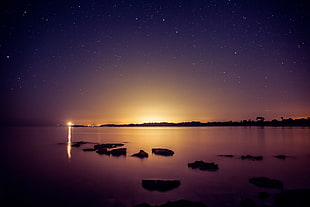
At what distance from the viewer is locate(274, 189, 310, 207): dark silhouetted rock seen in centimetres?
1108

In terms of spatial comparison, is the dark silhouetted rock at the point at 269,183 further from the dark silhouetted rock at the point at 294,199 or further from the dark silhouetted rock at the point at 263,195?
the dark silhouetted rock at the point at 294,199

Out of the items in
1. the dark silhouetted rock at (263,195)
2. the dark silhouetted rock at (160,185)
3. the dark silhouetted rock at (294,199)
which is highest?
the dark silhouetted rock at (294,199)

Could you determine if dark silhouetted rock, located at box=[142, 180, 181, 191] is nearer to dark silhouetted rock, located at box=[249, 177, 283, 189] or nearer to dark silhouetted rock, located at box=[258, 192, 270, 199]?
dark silhouetted rock, located at box=[258, 192, 270, 199]

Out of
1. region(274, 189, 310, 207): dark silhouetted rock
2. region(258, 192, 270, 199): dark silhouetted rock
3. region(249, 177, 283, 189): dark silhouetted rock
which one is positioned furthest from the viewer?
region(249, 177, 283, 189): dark silhouetted rock

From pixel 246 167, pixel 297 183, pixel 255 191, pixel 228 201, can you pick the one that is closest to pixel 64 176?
pixel 228 201

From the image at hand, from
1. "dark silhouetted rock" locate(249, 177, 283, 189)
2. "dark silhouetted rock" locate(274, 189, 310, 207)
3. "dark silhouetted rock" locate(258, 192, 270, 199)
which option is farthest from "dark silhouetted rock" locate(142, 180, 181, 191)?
"dark silhouetted rock" locate(274, 189, 310, 207)

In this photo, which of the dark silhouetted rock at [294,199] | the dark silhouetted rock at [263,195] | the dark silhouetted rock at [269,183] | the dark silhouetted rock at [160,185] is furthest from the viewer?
the dark silhouetted rock at [160,185]

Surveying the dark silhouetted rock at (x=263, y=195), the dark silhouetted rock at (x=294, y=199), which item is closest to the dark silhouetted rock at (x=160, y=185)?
the dark silhouetted rock at (x=263, y=195)

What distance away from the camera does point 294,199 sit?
452 inches

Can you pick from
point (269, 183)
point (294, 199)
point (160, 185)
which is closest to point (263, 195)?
point (294, 199)

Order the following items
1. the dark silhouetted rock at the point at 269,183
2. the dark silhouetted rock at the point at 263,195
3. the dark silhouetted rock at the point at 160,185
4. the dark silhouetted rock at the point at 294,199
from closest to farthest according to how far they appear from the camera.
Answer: the dark silhouetted rock at the point at 294,199, the dark silhouetted rock at the point at 263,195, the dark silhouetted rock at the point at 269,183, the dark silhouetted rock at the point at 160,185

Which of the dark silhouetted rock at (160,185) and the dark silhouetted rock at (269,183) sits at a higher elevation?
the dark silhouetted rock at (269,183)

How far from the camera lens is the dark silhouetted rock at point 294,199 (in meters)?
11.1

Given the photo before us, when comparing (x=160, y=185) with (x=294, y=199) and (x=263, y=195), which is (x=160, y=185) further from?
A: (x=294, y=199)
